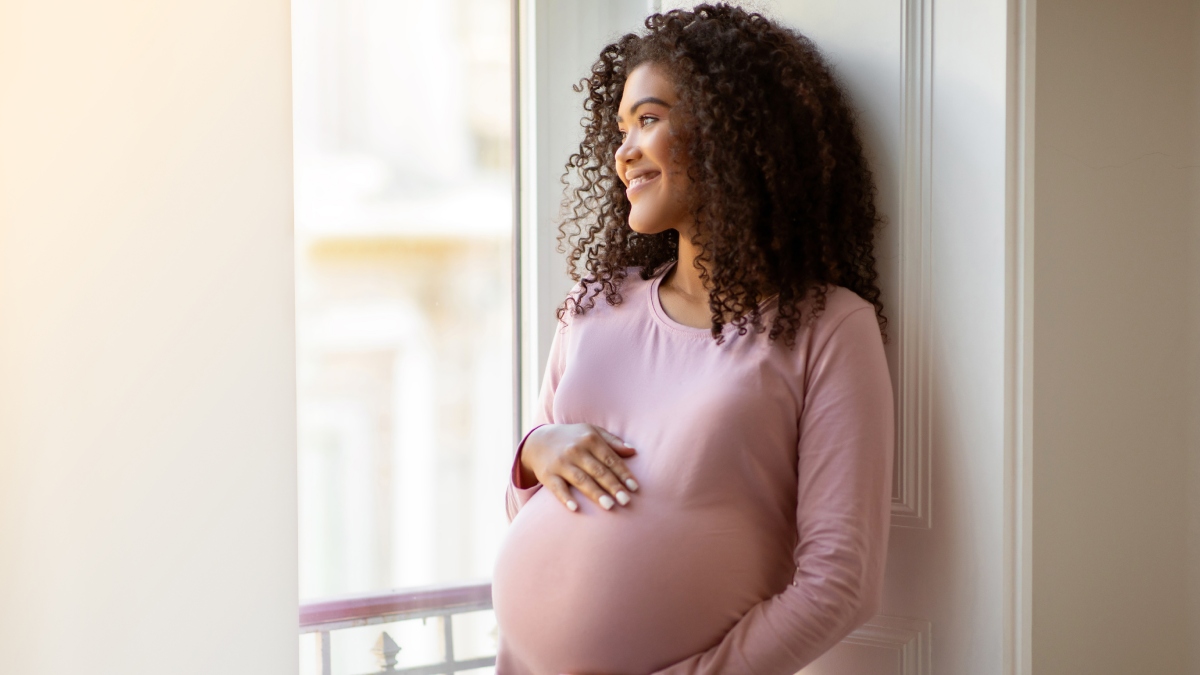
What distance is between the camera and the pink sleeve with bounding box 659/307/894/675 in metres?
1.16

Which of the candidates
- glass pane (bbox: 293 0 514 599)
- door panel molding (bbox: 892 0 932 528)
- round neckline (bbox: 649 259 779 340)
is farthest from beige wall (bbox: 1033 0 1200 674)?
glass pane (bbox: 293 0 514 599)

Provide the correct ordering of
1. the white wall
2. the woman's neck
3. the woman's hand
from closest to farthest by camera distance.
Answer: the white wall → the woman's hand → the woman's neck

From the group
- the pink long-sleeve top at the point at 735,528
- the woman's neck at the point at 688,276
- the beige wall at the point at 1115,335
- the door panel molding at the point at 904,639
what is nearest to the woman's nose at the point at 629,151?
the woman's neck at the point at 688,276

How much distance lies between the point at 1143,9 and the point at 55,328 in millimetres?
1495

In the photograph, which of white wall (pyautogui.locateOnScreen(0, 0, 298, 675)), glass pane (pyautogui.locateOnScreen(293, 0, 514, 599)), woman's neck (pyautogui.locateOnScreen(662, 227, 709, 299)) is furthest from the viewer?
glass pane (pyautogui.locateOnScreen(293, 0, 514, 599))

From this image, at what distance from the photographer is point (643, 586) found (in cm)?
119

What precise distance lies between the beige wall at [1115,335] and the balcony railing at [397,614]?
2.90 ft

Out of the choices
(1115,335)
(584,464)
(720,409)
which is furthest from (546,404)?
(1115,335)

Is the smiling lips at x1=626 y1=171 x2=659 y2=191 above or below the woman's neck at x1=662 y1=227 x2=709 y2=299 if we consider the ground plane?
above

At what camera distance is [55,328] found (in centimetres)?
114

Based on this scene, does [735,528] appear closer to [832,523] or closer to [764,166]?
[832,523]

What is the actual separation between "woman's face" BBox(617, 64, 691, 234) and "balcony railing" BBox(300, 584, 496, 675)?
720 millimetres

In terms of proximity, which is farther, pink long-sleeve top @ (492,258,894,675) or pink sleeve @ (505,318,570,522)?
pink sleeve @ (505,318,570,522)

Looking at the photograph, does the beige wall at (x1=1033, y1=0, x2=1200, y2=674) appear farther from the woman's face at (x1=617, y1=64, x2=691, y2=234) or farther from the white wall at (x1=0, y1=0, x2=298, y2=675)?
the white wall at (x1=0, y1=0, x2=298, y2=675)
